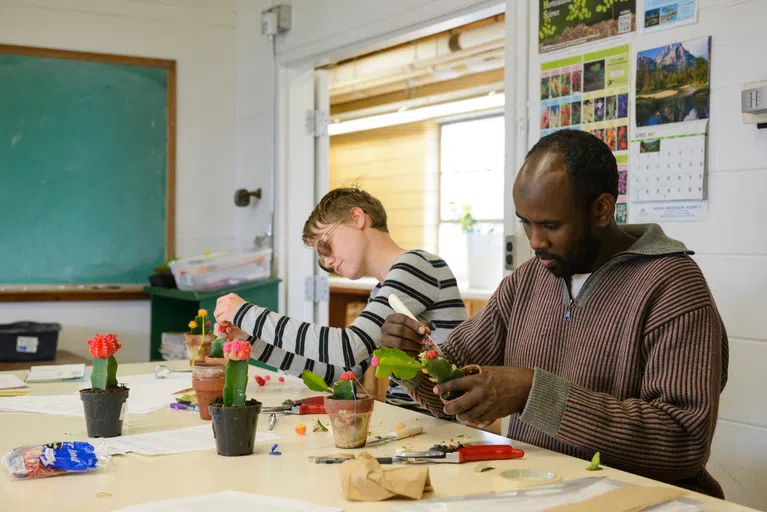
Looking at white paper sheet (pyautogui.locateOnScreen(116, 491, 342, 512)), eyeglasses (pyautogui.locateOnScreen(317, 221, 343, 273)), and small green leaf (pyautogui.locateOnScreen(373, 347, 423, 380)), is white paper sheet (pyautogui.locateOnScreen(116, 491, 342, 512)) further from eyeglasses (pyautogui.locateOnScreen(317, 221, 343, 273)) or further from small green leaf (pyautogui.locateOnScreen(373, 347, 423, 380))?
eyeglasses (pyautogui.locateOnScreen(317, 221, 343, 273))

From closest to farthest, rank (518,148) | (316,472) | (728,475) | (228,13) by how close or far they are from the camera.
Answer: (316,472) < (728,475) < (518,148) < (228,13)

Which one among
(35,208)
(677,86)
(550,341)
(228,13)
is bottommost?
(550,341)

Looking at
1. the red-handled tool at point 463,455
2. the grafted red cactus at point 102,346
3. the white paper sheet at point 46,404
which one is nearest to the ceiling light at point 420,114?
the white paper sheet at point 46,404

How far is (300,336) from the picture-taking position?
2244 mm

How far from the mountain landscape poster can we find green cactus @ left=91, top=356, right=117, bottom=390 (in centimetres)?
171

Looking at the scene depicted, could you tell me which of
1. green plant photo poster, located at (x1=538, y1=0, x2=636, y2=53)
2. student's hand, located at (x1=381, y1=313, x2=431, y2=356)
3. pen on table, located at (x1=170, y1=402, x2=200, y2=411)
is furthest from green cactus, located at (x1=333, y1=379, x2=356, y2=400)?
green plant photo poster, located at (x1=538, y1=0, x2=636, y2=53)

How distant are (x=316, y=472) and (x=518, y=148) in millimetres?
1872

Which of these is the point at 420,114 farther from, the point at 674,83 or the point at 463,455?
the point at 463,455

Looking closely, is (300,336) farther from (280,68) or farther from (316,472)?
(280,68)

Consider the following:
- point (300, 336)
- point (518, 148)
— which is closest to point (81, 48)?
point (518, 148)

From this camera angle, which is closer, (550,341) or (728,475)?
(550,341)

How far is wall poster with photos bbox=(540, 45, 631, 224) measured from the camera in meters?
2.68

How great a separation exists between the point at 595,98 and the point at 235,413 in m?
1.76

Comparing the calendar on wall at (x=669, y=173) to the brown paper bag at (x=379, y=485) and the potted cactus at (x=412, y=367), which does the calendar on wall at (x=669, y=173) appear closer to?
the potted cactus at (x=412, y=367)
